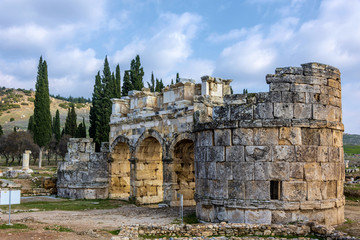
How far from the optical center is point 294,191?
978 centimetres

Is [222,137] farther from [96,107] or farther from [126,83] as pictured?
[126,83]

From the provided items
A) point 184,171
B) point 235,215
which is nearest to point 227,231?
point 235,215

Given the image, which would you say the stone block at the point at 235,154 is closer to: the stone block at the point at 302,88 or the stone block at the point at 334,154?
the stone block at the point at 302,88

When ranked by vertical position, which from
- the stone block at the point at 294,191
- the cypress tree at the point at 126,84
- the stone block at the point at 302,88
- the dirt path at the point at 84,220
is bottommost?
the dirt path at the point at 84,220

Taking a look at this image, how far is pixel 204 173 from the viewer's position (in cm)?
1102

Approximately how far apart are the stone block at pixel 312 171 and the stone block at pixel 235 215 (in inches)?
82.5

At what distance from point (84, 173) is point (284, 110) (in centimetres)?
1245

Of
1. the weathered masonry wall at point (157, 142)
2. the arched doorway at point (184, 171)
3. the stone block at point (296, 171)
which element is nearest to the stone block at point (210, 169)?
the stone block at point (296, 171)

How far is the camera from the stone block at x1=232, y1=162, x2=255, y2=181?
393 inches

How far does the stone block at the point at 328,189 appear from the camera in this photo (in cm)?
1003

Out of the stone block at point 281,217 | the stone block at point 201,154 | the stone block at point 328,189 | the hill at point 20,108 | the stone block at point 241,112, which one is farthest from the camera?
the hill at point 20,108

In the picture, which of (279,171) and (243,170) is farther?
(243,170)

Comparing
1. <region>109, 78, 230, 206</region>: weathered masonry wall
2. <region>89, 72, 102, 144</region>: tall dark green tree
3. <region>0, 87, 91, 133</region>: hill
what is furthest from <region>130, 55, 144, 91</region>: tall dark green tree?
<region>0, 87, 91, 133</region>: hill

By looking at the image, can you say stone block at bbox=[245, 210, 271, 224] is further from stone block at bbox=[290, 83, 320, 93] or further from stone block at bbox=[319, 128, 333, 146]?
stone block at bbox=[290, 83, 320, 93]
